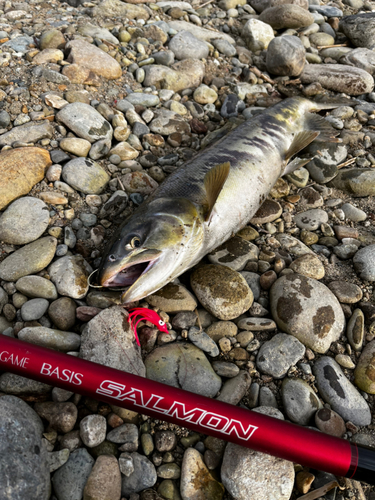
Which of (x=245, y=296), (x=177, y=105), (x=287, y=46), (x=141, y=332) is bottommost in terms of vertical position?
(x=141, y=332)

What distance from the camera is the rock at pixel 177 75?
5.13 meters

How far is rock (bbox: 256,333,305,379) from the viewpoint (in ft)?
9.52

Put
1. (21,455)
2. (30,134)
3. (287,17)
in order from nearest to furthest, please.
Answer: (21,455), (30,134), (287,17)

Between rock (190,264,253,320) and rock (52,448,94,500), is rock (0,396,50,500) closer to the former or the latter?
rock (52,448,94,500)

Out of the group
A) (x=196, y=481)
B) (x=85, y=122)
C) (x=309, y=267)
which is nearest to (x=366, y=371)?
(x=309, y=267)

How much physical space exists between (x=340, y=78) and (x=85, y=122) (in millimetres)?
3847

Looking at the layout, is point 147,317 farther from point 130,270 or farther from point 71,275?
point 71,275

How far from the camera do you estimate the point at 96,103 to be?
179 inches

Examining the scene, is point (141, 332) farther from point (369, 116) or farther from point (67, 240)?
point (369, 116)

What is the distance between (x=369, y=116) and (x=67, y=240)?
437cm

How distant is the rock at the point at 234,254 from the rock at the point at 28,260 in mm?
1407

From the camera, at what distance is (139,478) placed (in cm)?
239

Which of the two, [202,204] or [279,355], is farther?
[202,204]

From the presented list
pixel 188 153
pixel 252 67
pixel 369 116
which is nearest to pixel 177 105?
pixel 188 153
